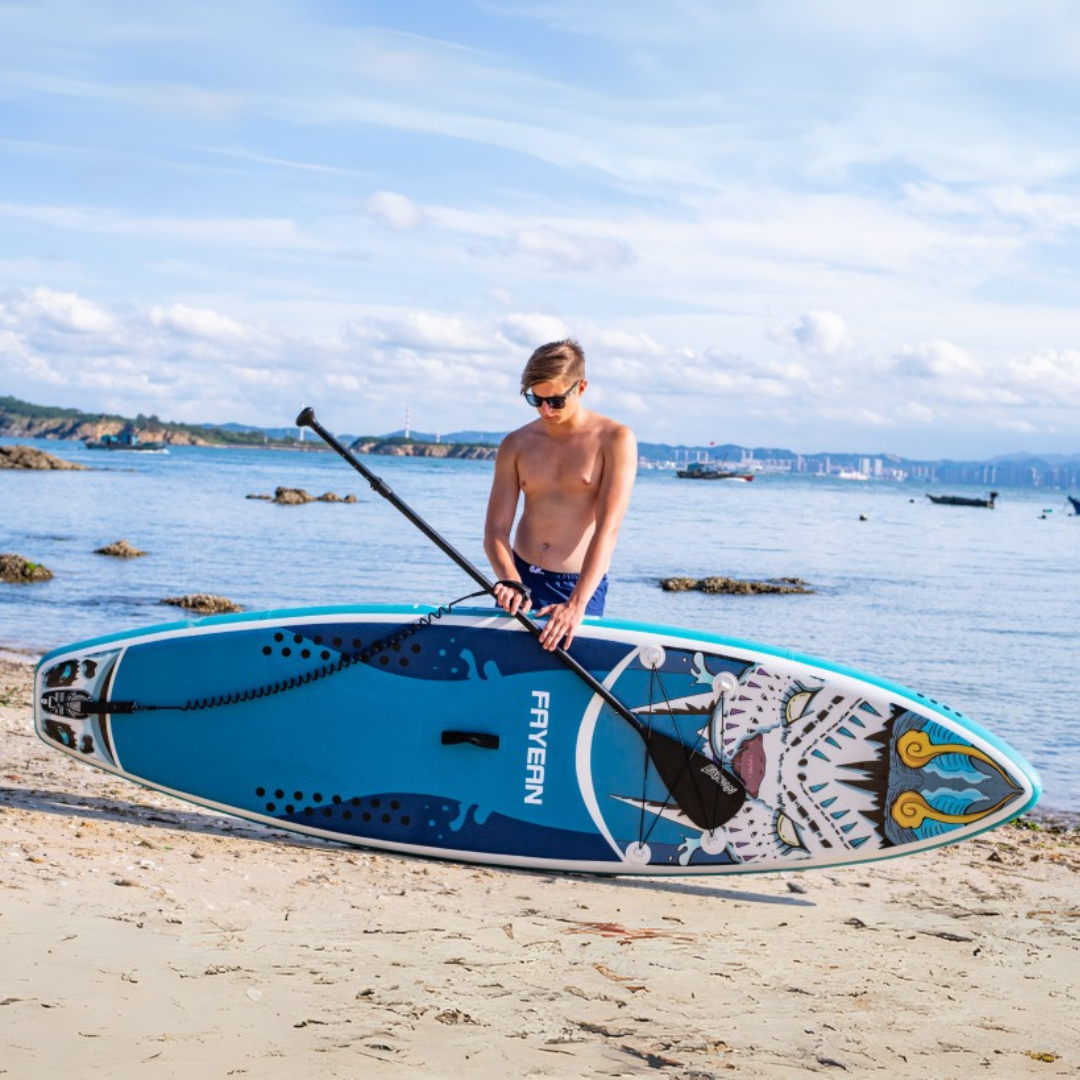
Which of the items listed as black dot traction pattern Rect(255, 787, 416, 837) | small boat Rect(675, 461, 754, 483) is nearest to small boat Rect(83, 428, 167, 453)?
small boat Rect(675, 461, 754, 483)

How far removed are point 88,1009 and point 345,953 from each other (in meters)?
0.74

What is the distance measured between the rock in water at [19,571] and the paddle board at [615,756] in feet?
37.8

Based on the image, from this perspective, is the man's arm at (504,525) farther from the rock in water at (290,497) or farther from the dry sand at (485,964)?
the rock in water at (290,497)

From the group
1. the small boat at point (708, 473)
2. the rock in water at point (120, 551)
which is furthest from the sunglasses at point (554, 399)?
the small boat at point (708, 473)

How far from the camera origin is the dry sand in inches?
109

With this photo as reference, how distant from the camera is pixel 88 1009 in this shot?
284 cm

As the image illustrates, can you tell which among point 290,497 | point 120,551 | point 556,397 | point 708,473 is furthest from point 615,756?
point 708,473

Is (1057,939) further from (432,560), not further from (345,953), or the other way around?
(432,560)

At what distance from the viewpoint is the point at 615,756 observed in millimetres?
4609

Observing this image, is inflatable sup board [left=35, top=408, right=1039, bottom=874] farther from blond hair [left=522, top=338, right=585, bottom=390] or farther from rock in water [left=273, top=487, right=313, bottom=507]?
Answer: rock in water [left=273, top=487, right=313, bottom=507]

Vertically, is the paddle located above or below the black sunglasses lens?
below

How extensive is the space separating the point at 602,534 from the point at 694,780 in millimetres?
971

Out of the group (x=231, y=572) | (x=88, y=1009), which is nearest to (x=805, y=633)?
(x=231, y=572)

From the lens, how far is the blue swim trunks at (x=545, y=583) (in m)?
4.59
